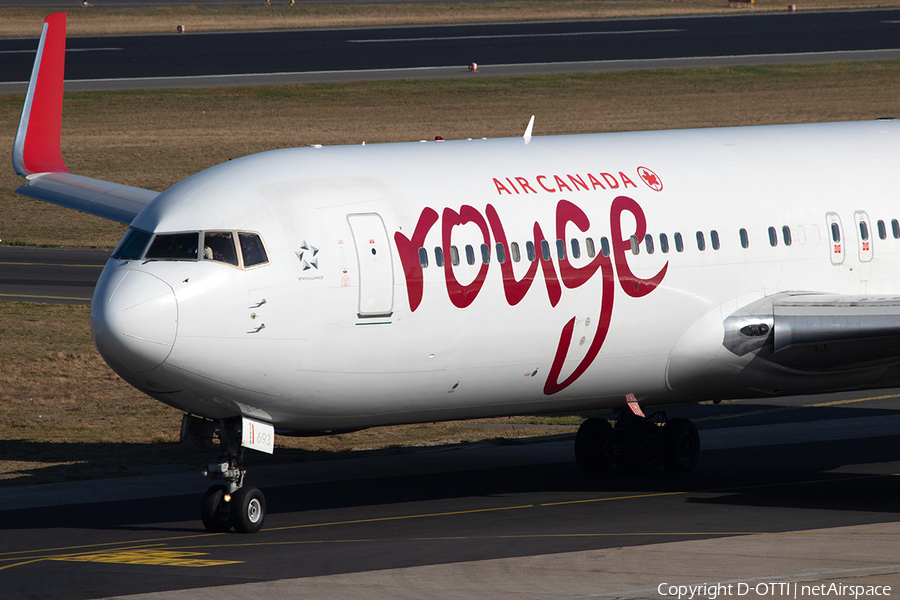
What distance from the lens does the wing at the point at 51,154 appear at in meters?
31.3

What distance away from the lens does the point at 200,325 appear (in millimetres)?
19609

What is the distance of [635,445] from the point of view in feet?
87.9

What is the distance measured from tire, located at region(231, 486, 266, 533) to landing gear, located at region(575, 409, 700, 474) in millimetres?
7673

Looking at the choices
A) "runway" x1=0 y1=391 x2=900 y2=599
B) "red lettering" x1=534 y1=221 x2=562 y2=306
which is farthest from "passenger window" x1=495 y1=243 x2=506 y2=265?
"runway" x1=0 y1=391 x2=900 y2=599

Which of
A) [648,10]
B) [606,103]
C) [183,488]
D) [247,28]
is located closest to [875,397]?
[183,488]

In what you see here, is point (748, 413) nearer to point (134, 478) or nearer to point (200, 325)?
point (134, 478)

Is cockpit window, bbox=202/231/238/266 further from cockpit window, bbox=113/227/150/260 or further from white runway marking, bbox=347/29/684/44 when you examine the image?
white runway marking, bbox=347/29/684/44

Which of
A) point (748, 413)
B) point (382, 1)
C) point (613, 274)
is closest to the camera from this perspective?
point (613, 274)

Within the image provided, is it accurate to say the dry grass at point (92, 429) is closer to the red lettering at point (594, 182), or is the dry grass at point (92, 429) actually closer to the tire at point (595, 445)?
the tire at point (595, 445)

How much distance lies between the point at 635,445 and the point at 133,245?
10909 millimetres

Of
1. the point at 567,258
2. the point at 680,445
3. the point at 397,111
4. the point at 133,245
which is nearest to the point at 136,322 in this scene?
the point at 133,245

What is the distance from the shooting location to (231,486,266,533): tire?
21.1m

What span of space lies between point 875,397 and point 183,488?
18.7 metres

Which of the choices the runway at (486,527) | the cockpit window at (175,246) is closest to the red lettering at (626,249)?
the runway at (486,527)
